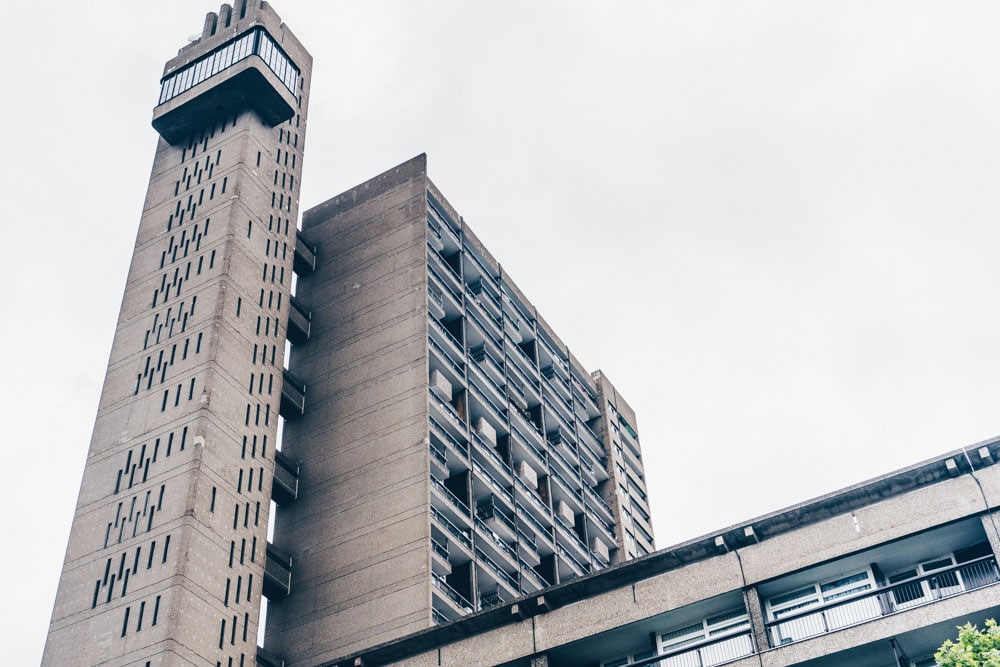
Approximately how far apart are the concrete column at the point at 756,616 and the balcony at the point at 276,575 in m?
31.6

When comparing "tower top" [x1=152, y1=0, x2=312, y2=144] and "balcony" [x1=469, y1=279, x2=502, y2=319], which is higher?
"tower top" [x1=152, y1=0, x2=312, y2=144]

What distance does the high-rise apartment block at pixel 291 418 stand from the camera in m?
54.8

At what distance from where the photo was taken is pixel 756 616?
3362 centimetres

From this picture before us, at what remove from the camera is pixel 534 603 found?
3709 cm

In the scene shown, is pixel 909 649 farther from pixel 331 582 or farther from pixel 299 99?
pixel 299 99

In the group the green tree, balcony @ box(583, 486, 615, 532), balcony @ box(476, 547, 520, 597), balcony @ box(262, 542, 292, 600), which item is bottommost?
the green tree

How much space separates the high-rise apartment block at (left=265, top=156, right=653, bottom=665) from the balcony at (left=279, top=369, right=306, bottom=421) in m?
0.55

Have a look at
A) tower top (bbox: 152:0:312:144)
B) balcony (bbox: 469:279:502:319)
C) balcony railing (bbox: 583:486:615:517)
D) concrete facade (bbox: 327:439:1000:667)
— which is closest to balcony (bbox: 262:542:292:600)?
concrete facade (bbox: 327:439:1000:667)

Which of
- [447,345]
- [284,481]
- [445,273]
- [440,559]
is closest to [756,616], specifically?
[440,559]

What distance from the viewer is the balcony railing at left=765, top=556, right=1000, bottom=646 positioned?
32.1m

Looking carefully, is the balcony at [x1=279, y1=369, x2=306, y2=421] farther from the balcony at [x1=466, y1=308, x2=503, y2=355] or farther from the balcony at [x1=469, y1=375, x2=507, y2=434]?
the balcony at [x1=466, y1=308, x2=503, y2=355]

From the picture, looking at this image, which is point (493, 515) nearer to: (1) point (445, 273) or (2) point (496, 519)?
(2) point (496, 519)

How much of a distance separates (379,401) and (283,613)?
1275cm

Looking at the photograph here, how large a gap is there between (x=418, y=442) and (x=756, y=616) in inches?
1240
